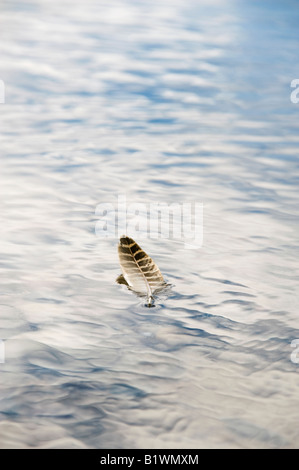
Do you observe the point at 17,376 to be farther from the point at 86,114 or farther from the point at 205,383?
the point at 86,114

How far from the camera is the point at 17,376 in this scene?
183 cm

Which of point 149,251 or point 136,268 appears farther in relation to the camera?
point 149,251

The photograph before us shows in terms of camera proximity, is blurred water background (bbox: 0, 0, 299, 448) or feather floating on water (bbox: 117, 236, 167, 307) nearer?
blurred water background (bbox: 0, 0, 299, 448)

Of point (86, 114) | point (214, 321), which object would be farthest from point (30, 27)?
point (214, 321)

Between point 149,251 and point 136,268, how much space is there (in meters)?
0.35

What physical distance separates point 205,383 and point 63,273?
36.6 inches

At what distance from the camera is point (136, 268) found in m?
2.46

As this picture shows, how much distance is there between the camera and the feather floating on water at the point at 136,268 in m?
2.42

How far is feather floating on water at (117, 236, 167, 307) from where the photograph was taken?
2.42 meters

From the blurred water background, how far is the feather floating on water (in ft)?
0.24

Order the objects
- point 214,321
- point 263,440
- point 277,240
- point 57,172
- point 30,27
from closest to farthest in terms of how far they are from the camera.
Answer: point 263,440
point 214,321
point 277,240
point 57,172
point 30,27

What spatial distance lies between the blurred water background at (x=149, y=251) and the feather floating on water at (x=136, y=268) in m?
0.07

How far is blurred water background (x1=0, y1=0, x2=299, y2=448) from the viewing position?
1.69 meters

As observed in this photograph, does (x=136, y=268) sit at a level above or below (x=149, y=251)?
below
